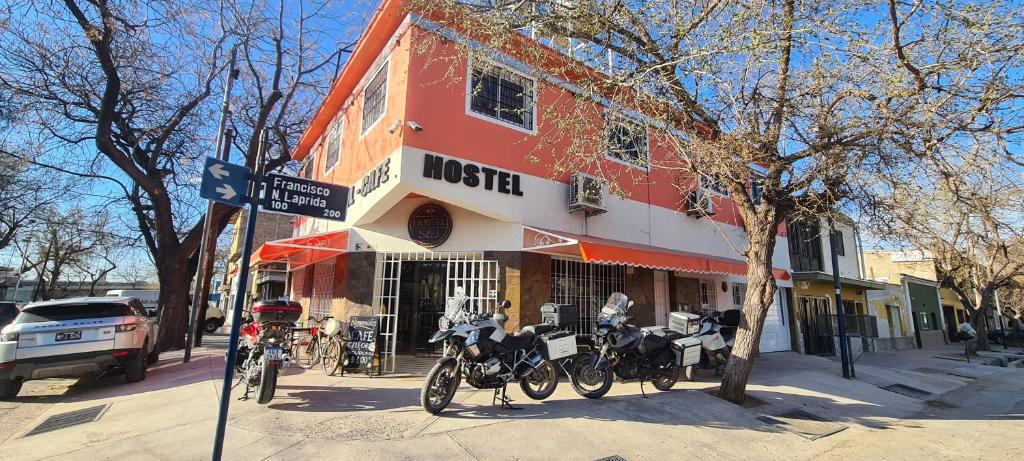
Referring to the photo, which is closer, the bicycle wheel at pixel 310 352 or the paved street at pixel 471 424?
the paved street at pixel 471 424

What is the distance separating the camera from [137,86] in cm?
1259

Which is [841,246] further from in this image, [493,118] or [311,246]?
[311,246]

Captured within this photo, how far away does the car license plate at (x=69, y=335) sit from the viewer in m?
6.68

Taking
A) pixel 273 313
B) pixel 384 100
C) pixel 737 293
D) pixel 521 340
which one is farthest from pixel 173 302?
pixel 737 293

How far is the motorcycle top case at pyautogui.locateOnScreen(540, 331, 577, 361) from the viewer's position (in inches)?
241

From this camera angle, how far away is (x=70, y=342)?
264 inches

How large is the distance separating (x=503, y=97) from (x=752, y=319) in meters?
6.23

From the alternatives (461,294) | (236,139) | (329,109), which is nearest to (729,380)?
(461,294)

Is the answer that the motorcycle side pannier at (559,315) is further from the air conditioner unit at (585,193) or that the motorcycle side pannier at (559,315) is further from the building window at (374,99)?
the building window at (374,99)

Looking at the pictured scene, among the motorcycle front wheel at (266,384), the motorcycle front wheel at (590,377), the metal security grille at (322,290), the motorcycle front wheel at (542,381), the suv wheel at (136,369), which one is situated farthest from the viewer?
the metal security grille at (322,290)

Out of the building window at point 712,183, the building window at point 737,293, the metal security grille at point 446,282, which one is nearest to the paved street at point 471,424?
the metal security grille at point 446,282

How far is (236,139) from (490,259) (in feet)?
37.9

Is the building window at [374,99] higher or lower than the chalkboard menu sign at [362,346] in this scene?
higher

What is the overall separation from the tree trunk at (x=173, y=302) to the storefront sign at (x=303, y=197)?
11120mm
